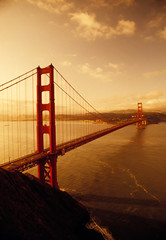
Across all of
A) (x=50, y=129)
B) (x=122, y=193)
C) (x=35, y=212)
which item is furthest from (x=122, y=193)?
(x=35, y=212)

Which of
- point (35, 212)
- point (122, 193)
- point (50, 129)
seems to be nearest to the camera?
point (35, 212)

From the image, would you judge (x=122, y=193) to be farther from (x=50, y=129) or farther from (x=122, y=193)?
(x=50, y=129)

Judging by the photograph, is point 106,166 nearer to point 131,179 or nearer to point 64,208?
point 131,179

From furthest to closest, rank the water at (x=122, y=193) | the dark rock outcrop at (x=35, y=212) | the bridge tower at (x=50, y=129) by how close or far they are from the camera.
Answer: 1. the bridge tower at (x=50, y=129)
2. the water at (x=122, y=193)
3. the dark rock outcrop at (x=35, y=212)

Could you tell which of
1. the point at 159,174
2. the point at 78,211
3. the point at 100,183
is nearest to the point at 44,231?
the point at 78,211

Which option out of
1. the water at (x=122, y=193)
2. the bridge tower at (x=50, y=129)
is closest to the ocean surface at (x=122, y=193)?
the water at (x=122, y=193)

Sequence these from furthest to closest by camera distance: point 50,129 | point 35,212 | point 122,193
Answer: point 122,193 → point 50,129 → point 35,212

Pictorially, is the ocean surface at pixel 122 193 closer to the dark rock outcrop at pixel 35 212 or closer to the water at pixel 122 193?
the water at pixel 122 193

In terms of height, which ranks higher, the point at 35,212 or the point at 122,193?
the point at 35,212

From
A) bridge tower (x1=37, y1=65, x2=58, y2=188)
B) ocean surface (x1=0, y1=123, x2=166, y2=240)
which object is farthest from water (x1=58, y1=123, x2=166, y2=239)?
bridge tower (x1=37, y1=65, x2=58, y2=188)
